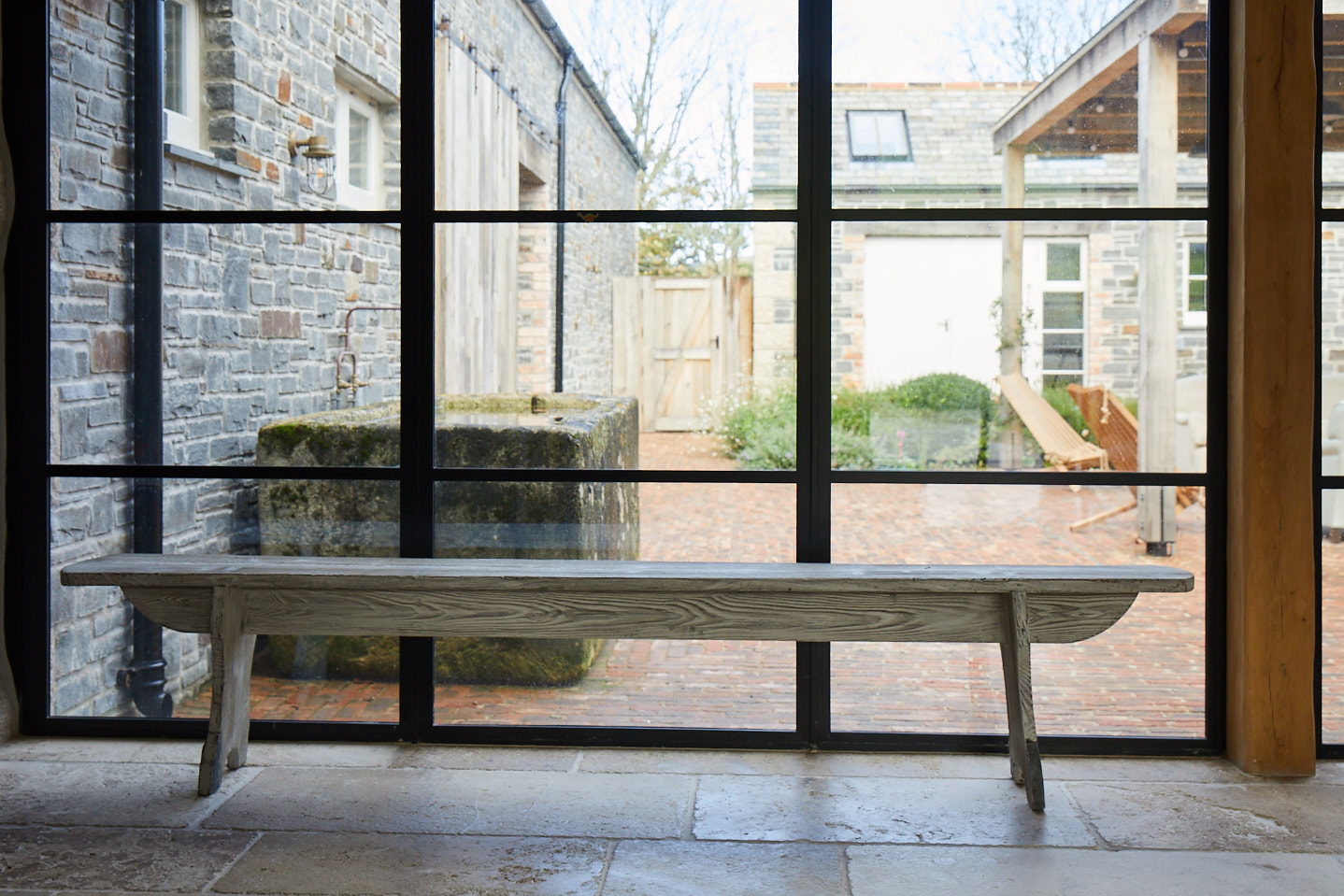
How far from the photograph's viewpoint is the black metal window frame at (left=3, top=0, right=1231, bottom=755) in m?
3.36

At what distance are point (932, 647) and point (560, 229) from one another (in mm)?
1656

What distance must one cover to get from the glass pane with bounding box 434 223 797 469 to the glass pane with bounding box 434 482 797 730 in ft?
0.34

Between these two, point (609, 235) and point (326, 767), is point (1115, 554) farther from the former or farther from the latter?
point (326, 767)

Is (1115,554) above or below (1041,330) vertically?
below

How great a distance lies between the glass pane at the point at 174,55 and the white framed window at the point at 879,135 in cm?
196

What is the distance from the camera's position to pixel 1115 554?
3.38 metres

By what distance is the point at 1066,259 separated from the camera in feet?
11.0

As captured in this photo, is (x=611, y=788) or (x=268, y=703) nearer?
(x=611, y=788)

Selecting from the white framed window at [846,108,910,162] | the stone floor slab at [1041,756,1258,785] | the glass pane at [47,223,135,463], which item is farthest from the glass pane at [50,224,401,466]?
the stone floor slab at [1041,756,1258,785]

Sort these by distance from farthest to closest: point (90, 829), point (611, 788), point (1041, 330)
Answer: point (1041, 330)
point (611, 788)
point (90, 829)

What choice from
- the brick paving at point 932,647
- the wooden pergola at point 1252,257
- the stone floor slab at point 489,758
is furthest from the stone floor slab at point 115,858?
the wooden pergola at point 1252,257

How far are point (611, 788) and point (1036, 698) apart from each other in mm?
1274

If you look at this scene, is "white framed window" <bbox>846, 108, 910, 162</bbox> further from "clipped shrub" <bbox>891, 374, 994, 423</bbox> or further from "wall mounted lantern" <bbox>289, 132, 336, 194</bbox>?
"wall mounted lantern" <bbox>289, 132, 336, 194</bbox>

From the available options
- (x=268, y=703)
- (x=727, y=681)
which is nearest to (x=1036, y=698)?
(x=727, y=681)
